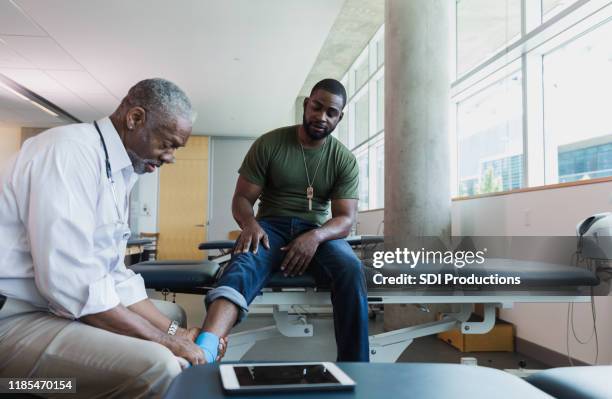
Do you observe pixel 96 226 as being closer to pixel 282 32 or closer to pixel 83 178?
pixel 83 178

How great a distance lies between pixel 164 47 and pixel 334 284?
4659mm

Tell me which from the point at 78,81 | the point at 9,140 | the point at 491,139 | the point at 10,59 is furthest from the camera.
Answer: the point at 9,140

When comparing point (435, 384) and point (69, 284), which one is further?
point (69, 284)

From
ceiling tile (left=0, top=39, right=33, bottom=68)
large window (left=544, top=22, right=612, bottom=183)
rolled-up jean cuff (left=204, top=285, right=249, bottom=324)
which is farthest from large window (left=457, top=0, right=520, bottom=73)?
ceiling tile (left=0, top=39, right=33, bottom=68)

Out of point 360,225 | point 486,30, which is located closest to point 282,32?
point 486,30

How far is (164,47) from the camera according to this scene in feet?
18.3

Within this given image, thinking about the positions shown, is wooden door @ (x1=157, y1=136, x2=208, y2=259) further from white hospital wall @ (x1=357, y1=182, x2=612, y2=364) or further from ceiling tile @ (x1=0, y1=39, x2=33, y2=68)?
white hospital wall @ (x1=357, y1=182, x2=612, y2=364)

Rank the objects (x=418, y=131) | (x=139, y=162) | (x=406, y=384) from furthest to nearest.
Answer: (x=418, y=131)
(x=139, y=162)
(x=406, y=384)

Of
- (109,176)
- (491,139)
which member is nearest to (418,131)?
(491,139)

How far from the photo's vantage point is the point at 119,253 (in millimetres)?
1347

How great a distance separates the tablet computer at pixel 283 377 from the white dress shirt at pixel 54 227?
1.49 feet

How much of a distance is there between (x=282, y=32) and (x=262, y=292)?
13.1ft

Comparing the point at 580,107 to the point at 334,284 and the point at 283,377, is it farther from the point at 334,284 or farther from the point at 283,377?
the point at 283,377

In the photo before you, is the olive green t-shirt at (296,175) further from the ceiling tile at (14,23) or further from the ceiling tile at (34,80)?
the ceiling tile at (34,80)
